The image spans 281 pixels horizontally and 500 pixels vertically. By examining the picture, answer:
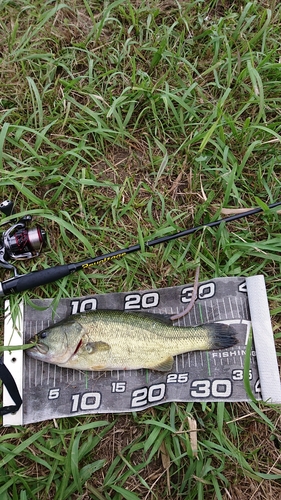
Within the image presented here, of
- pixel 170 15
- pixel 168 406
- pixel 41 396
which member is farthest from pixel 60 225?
pixel 170 15

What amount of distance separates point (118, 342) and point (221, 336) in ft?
2.40

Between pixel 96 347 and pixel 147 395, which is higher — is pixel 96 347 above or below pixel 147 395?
above

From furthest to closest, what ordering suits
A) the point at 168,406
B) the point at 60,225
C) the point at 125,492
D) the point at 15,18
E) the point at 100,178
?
the point at 15,18
the point at 100,178
the point at 60,225
the point at 168,406
the point at 125,492

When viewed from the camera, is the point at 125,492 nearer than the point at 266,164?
Yes

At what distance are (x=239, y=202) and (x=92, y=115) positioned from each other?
1.35 meters

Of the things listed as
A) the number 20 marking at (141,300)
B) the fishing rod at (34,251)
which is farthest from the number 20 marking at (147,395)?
the fishing rod at (34,251)

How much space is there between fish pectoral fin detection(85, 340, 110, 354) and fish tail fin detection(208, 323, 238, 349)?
2.43 ft

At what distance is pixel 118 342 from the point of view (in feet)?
9.20

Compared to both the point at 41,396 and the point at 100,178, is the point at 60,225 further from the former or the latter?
the point at 41,396

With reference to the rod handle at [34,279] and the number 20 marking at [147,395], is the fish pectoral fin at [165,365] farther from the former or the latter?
the rod handle at [34,279]

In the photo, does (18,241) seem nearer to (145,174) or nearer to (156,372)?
(145,174)

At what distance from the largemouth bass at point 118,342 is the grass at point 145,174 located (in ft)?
0.94

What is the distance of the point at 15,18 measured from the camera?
3.45 m

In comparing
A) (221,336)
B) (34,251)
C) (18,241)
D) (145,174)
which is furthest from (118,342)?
(145,174)
